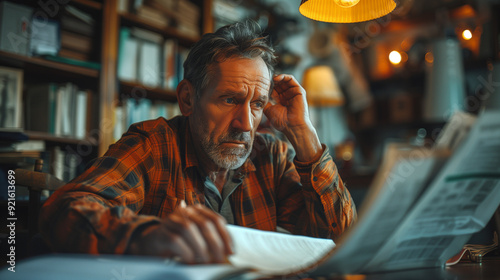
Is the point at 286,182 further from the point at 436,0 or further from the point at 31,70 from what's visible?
the point at 436,0

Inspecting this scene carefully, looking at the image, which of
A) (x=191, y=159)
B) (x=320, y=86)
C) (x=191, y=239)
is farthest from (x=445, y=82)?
(x=191, y=239)

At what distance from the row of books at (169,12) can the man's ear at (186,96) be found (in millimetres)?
1191

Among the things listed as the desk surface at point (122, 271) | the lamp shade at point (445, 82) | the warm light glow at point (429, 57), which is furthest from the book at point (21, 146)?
the warm light glow at point (429, 57)

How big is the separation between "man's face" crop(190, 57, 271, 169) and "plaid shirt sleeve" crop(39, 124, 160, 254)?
0.22m

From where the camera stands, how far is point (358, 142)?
139 inches

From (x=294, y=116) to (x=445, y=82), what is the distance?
6.98 ft

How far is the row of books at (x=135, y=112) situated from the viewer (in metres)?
2.10

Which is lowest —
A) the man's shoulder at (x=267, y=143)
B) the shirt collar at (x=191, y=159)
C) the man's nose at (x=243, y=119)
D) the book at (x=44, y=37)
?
the shirt collar at (x=191, y=159)

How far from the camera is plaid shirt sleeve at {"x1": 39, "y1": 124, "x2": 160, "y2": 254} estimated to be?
520 mm

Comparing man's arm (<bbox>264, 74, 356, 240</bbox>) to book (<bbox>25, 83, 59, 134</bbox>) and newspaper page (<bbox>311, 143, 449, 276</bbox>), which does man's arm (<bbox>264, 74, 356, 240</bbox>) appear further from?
book (<bbox>25, 83, 59, 134</bbox>)

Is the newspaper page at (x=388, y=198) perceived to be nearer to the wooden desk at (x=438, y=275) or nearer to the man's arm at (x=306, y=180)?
the wooden desk at (x=438, y=275)

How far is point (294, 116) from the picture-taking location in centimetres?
106

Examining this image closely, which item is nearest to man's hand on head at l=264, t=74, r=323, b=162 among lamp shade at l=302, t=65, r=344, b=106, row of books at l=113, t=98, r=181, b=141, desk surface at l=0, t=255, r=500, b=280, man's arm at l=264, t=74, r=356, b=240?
man's arm at l=264, t=74, r=356, b=240

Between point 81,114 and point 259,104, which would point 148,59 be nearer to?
point 81,114
